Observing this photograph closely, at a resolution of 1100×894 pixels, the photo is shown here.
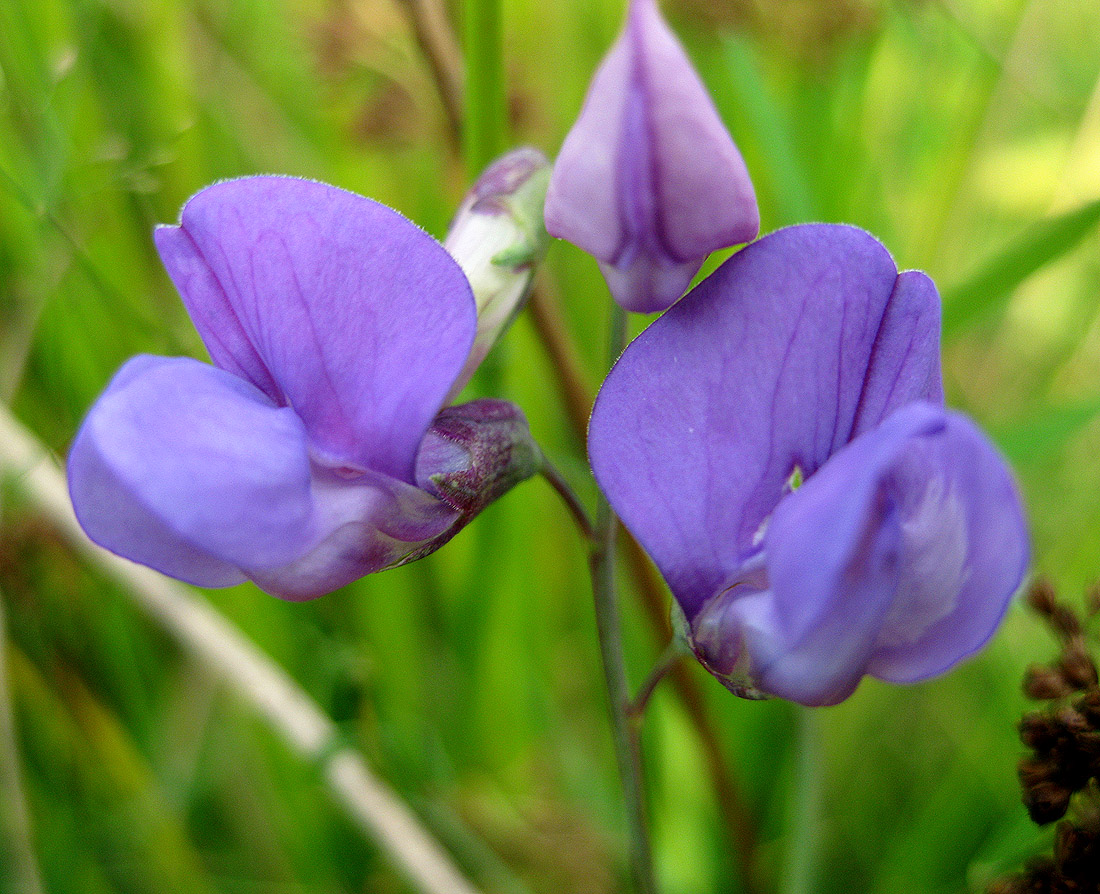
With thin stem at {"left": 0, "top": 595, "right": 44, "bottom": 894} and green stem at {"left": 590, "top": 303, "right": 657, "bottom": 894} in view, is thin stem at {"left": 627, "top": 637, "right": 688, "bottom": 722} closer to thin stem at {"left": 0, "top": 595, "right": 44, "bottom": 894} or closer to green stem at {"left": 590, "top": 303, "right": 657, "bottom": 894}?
green stem at {"left": 590, "top": 303, "right": 657, "bottom": 894}

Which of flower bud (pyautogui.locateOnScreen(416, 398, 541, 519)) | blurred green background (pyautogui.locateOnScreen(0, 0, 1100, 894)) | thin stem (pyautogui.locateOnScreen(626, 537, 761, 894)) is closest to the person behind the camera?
flower bud (pyautogui.locateOnScreen(416, 398, 541, 519))

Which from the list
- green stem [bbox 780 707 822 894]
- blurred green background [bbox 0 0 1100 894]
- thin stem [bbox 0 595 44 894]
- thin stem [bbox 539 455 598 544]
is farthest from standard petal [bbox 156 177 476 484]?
thin stem [bbox 0 595 44 894]

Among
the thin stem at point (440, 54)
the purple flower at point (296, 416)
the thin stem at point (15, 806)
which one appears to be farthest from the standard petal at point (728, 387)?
the thin stem at point (15, 806)

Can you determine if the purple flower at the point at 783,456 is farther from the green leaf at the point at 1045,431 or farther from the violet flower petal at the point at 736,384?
the green leaf at the point at 1045,431

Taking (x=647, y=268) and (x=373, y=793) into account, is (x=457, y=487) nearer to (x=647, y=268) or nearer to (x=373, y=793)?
(x=647, y=268)

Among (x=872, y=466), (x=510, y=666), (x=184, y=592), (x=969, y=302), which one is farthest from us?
(x=510, y=666)

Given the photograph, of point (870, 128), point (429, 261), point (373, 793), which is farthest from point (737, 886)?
point (870, 128)
